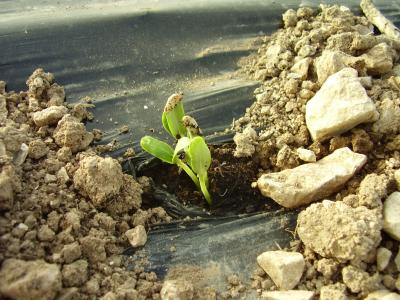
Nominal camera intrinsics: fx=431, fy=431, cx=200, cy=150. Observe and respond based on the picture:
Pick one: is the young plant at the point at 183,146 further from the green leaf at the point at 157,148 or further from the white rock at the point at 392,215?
the white rock at the point at 392,215

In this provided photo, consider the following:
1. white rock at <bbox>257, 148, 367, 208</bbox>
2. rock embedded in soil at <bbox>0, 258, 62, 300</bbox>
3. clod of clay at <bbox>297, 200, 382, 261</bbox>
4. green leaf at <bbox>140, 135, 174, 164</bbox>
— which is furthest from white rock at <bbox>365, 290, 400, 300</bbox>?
rock embedded in soil at <bbox>0, 258, 62, 300</bbox>

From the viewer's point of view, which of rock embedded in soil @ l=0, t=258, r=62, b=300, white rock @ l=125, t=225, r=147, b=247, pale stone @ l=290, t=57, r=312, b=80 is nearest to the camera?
rock embedded in soil @ l=0, t=258, r=62, b=300

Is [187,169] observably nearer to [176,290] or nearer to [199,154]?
[199,154]

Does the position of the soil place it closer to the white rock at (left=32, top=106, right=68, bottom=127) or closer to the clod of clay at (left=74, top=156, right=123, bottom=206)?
the clod of clay at (left=74, top=156, right=123, bottom=206)

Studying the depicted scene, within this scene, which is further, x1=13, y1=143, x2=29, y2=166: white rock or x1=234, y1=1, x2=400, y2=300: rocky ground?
x1=13, y1=143, x2=29, y2=166: white rock

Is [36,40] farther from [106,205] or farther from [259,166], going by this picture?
[259,166]

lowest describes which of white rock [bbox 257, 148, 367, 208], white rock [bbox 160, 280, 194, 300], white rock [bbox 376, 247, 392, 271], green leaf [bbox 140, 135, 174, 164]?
white rock [bbox 376, 247, 392, 271]

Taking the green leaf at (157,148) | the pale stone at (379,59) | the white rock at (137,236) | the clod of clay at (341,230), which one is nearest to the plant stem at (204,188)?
the green leaf at (157,148)
